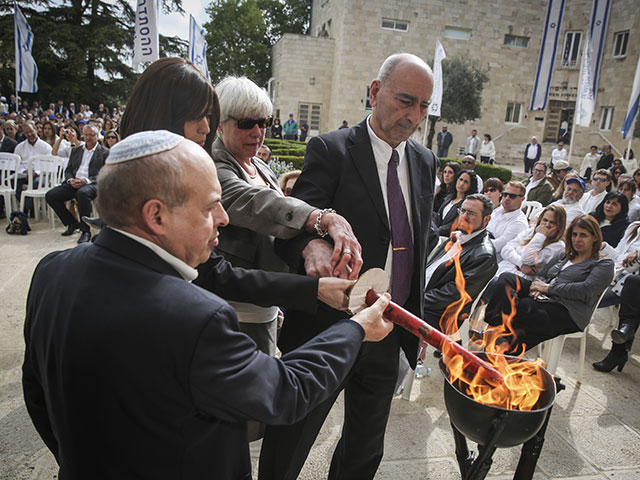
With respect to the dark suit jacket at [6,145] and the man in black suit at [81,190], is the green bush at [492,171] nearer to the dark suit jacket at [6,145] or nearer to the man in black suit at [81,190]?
the man in black suit at [81,190]

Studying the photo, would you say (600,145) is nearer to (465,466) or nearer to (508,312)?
(508,312)

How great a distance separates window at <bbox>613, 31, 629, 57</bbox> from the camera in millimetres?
23547

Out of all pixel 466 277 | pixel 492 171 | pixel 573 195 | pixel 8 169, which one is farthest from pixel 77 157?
pixel 492 171

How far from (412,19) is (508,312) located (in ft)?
83.7

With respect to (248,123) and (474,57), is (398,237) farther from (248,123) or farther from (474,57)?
(474,57)

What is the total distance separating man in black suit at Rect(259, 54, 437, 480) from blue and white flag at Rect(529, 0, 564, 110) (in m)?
18.1

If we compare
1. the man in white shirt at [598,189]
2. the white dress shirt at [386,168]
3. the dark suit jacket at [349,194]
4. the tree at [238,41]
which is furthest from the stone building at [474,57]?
the dark suit jacket at [349,194]

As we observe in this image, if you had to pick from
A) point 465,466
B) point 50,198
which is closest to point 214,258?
point 465,466

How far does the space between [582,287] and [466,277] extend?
3.33 ft

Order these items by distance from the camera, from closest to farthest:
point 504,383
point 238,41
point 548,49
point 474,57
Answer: point 504,383, point 548,49, point 474,57, point 238,41

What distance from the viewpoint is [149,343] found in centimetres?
90

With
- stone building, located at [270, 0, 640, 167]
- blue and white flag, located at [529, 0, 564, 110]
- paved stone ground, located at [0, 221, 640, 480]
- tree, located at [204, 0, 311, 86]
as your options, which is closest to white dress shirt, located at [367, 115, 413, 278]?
paved stone ground, located at [0, 221, 640, 480]

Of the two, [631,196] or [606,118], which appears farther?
[606,118]

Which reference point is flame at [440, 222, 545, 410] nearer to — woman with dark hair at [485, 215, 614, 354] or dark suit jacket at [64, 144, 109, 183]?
woman with dark hair at [485, 215, 614, 354]
